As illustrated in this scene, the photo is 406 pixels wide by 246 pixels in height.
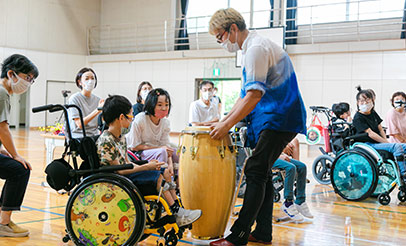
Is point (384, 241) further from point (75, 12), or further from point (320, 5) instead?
point (75, 12)

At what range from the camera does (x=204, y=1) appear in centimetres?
1485

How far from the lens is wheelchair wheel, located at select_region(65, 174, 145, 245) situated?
2.51 meters

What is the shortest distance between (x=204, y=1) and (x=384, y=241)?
12.6 meters

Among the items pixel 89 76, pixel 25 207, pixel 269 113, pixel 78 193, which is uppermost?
pixel 89 76

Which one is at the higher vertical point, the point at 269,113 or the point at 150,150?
the point at 269,113

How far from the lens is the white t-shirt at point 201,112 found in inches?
235

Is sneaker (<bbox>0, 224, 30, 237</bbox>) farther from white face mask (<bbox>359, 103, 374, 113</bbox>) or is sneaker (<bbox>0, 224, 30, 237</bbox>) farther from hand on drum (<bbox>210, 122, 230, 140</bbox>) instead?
white face mask (<bbox>359, 103, 374, 113</bbox>)

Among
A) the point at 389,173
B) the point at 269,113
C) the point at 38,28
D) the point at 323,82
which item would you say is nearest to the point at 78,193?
the point at 269,113

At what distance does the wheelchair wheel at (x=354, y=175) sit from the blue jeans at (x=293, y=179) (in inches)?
34.8

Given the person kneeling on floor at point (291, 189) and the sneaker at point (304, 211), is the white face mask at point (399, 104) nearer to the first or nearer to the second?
the person kneeling on floor at point (291, 189)

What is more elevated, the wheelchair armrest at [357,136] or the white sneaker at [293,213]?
the wheelchair armrest at [357,136]

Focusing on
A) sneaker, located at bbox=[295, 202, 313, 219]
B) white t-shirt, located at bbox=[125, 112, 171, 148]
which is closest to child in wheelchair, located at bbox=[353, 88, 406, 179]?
sneaker, located at bbox=[295, 202, 313, 219]

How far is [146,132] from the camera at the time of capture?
3.89m

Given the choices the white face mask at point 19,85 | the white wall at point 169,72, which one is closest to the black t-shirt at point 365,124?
the white face mask at point 19,85
